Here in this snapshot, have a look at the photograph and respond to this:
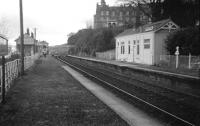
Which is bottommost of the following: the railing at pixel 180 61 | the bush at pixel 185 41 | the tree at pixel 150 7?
the railing at pixel 180 61

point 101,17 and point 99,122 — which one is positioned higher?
point 101,17

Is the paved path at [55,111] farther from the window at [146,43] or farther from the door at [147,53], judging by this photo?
the window at [146,43]

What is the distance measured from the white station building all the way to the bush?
262cm

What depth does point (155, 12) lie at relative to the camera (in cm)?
4766

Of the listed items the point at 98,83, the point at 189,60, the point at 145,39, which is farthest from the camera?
the point at 145,39

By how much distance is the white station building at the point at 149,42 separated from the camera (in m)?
32.3

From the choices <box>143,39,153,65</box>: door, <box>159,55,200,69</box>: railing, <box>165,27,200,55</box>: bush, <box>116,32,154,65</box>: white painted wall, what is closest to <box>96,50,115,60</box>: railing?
<box>116,32,154,65</box>: white painted wall

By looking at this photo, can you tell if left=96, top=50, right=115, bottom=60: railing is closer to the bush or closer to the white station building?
the white station building

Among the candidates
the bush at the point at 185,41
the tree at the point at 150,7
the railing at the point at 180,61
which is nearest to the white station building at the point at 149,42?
the railing at the point at 180,61

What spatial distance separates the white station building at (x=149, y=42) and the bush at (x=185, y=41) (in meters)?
2.62

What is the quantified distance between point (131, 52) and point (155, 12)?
1163cm

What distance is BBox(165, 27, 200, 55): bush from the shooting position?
26531 mm

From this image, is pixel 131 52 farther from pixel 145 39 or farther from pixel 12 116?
pixel 12 116

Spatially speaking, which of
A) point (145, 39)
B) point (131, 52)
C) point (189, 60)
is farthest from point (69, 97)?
point (131, 52)
